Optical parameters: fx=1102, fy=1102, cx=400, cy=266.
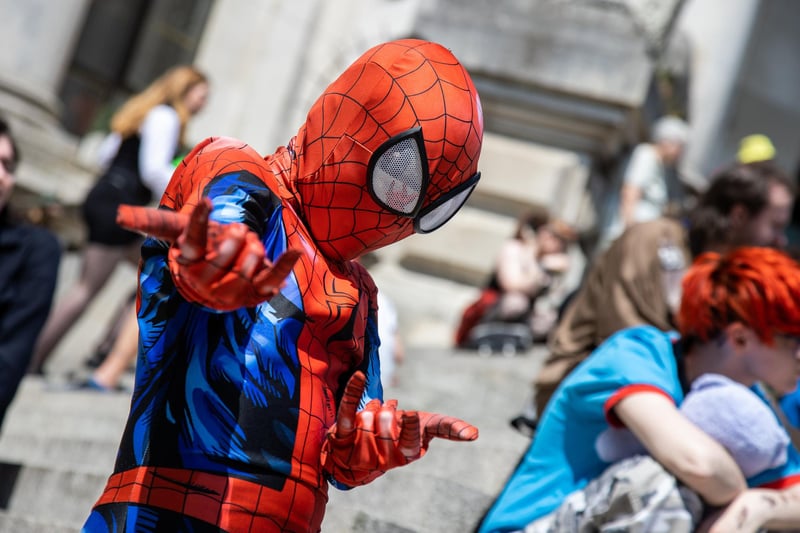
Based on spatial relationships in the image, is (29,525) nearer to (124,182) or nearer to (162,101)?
(124,182)

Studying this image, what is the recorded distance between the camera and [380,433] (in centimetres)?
174

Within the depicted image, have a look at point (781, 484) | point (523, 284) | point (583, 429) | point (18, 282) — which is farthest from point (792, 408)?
point (18, 282)

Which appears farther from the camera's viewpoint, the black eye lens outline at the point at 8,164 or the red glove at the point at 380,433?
the black eye lens outline at the point at 8,164

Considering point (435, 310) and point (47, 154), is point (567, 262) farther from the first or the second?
point (47, 154)

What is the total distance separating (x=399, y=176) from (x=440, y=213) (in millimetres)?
122

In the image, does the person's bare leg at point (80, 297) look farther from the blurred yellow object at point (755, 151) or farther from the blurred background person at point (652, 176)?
the blurred yellow object at point (755, 151)

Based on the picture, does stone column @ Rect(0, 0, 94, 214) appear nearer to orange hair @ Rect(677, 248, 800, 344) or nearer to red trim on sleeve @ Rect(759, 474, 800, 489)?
orange hair @ Rect(677, 248, 800, 344)

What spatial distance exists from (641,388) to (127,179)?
10.5ft

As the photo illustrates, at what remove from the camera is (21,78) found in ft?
23.7

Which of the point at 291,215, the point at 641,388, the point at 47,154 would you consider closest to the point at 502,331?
the point at 641,388

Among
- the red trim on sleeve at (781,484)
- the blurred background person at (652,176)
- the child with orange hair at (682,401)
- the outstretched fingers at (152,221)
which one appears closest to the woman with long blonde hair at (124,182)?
the blurred background person at (652,176)

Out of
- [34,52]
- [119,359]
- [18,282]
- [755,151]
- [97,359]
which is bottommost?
[97,359]

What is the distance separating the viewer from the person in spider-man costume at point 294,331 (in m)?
1.74

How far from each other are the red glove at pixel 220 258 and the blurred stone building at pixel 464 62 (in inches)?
203
